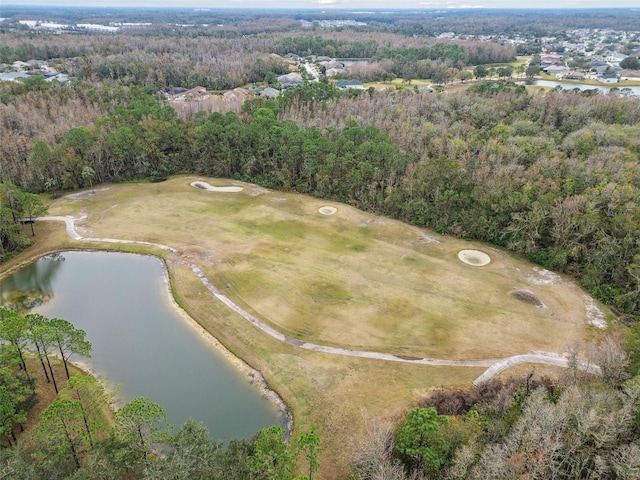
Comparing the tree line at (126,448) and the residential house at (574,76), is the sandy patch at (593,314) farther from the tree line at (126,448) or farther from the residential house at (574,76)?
the residential house at (574,76)

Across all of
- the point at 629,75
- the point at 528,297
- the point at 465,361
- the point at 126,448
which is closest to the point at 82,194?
the point at 126,448

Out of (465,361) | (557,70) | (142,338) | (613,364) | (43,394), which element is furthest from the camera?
(557,70)

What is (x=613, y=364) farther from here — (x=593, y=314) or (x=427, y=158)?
(x=427, y=158)

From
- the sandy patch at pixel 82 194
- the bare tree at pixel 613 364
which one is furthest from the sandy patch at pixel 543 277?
the sandy patch at pixel 82 194

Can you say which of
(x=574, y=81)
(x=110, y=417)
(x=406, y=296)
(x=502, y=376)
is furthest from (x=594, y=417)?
(x=574, y=81)

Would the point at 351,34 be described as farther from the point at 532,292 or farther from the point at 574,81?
the point at 532,292
